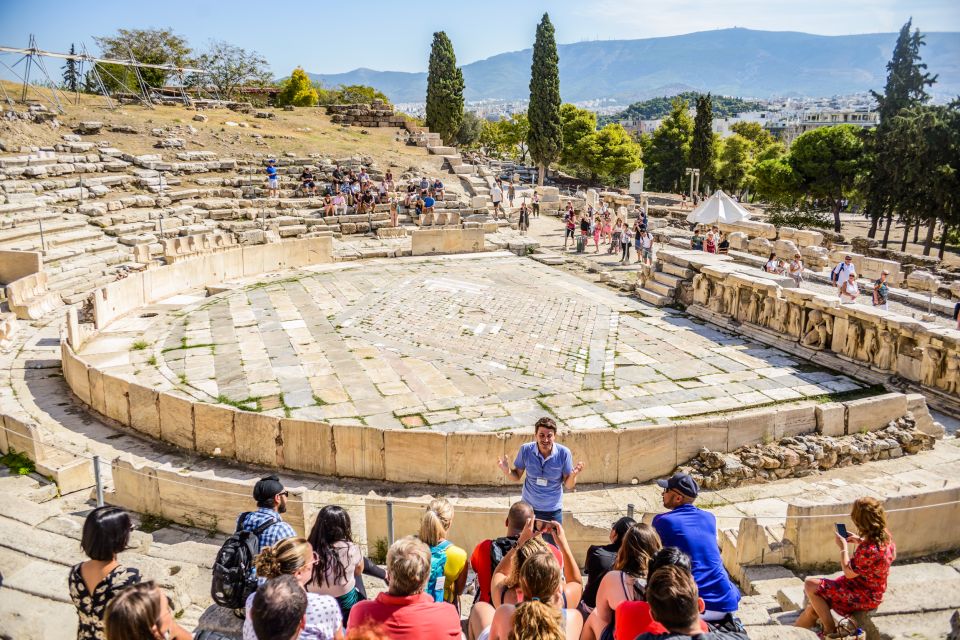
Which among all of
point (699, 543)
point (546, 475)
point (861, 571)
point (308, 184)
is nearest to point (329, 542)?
point (546, 475)

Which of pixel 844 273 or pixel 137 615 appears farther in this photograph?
pixel 844 273

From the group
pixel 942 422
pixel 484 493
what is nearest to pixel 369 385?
pixel 484 493

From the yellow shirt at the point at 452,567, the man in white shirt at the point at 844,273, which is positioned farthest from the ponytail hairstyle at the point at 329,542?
the man in white shirt at the point at 844,273

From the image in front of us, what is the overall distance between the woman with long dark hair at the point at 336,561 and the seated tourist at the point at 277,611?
104 cm

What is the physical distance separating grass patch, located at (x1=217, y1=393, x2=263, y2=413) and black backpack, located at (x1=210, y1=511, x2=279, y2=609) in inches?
235

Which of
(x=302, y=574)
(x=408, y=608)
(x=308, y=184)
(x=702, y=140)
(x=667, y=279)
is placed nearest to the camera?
(x=408, y=608)

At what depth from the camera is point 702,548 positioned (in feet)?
15.6

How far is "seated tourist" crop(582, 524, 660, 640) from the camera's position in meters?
4.17

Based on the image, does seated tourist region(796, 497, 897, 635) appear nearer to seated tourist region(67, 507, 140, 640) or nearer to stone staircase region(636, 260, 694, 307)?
seated tourist region(67, 507, 140, 640)

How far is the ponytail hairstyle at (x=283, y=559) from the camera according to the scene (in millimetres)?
3947

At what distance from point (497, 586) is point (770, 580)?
11.6ft

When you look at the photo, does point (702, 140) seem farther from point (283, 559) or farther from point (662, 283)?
point (283, 559)

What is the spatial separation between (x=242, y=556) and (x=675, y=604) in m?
2.78

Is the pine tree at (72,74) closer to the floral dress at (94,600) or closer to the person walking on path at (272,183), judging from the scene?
the person walking on path at (272,183)
